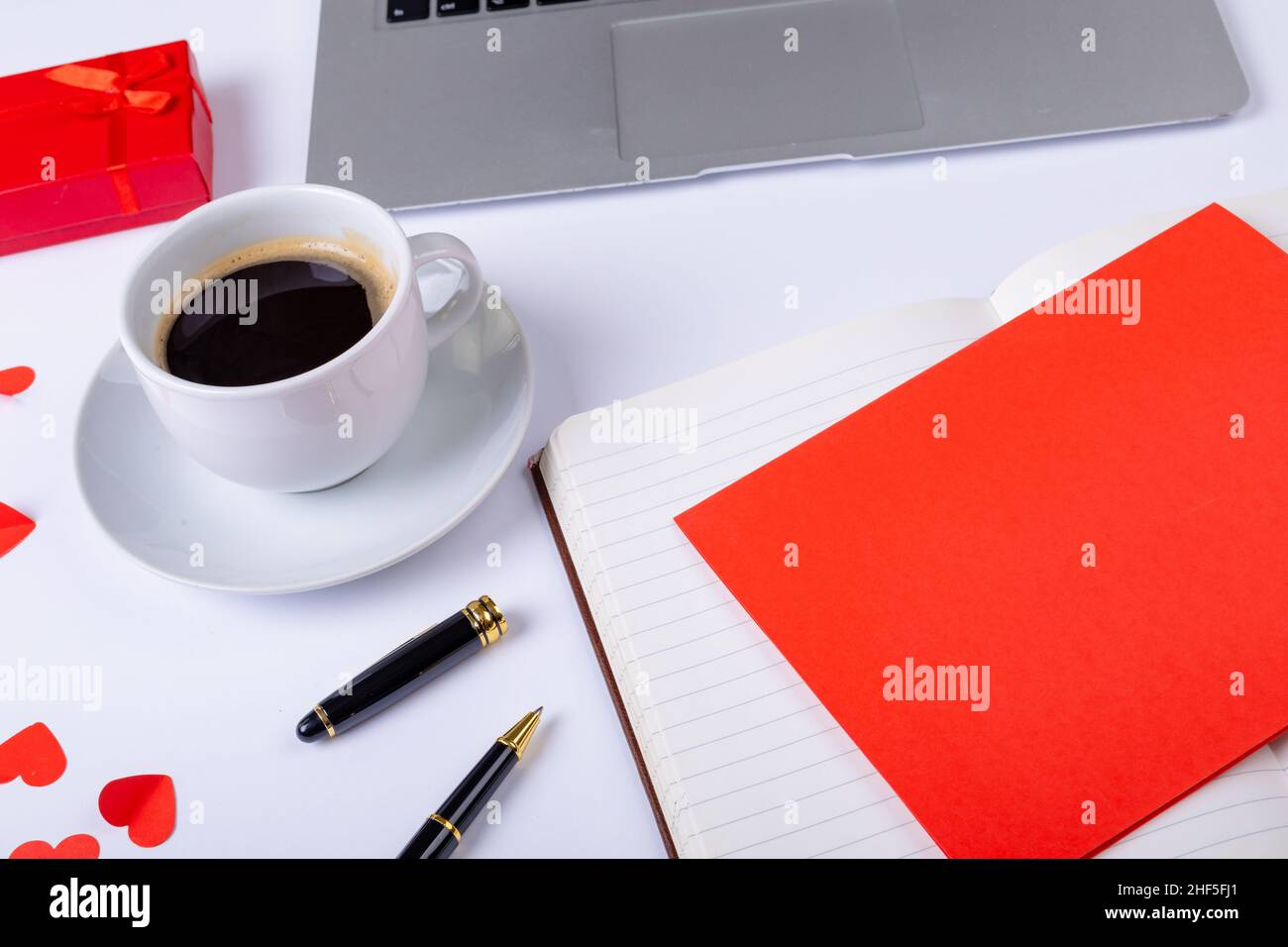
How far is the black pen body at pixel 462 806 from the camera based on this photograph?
52 centimetres

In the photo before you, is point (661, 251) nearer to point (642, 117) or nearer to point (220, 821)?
point (642, 117)

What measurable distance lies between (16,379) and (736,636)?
48cm

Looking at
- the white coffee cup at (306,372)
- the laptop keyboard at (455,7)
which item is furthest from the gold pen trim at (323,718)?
the laptop keyboard at (455,7)

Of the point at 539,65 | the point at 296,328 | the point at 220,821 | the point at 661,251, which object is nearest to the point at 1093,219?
the point at 661,251

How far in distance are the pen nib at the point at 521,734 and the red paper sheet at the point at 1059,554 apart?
0.12m

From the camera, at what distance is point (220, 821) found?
1.78ft

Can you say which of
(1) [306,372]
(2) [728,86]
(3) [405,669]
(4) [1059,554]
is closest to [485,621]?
(3) [405,669]

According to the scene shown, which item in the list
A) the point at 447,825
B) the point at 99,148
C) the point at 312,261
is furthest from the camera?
the point at 99,148

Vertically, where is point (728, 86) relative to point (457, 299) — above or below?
above

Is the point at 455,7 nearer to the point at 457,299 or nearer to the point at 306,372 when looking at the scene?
the point at 457,299

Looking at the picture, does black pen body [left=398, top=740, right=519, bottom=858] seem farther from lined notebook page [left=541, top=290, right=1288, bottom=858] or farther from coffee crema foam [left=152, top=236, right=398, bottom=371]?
coffee crema foam [left=152, top=236, right=398, bottom=371]

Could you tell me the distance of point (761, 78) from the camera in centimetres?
78

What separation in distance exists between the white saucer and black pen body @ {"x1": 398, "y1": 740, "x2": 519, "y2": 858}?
0.11 meters

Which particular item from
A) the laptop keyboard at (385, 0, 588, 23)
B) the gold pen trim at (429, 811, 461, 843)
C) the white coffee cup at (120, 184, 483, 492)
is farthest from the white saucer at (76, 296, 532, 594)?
the laptop keyboard at (385, 0, 588, 23)
